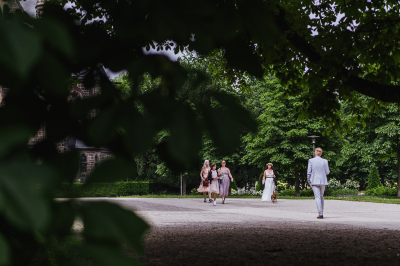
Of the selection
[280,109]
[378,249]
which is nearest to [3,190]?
[378,249]

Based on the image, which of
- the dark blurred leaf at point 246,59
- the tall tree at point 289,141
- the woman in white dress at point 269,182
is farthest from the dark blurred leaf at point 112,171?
the tall tree at point 289,141

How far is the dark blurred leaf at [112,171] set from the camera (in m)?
0.72

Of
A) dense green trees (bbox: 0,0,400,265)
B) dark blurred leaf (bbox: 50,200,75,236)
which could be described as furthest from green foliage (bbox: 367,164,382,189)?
dark blurred leaf (bbox: 50,200,75,236)

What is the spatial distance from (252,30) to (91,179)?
469mm

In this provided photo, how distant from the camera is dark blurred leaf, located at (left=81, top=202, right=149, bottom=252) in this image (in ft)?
2.31

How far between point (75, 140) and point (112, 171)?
0.18 meters

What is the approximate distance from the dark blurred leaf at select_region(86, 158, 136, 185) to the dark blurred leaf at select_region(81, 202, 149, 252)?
1.7 inches

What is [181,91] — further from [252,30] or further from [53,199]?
[53,199]

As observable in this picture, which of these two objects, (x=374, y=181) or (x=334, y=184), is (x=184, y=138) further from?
(x=374, y=181)

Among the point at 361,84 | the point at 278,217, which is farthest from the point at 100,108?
the point at 278,217

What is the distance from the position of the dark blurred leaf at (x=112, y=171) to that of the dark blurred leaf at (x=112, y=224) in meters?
0.04

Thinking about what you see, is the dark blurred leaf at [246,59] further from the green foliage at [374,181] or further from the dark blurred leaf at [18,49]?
the green foliage at [374,181]

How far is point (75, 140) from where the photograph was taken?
87 centimetres

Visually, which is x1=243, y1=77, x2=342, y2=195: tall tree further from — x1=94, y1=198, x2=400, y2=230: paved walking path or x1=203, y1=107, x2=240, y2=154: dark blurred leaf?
x1=203, y1=107, x2=240, y2=154: dark blurred leaf
